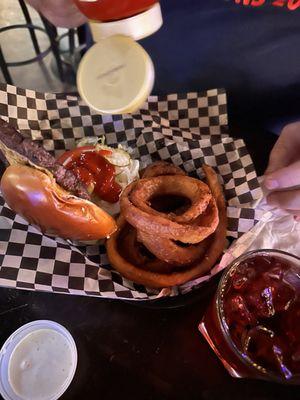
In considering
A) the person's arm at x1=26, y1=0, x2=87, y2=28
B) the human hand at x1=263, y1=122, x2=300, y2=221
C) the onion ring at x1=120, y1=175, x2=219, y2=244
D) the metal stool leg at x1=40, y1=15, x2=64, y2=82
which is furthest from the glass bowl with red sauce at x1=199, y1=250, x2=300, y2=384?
the metal stool leg at x1=40, y1=15, x2=64, y2=82

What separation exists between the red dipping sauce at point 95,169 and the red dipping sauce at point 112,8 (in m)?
0.61

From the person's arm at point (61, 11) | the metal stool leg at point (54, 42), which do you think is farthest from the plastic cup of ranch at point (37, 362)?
the metal stool leg at point (54, 42)

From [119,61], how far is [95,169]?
0.50 meters

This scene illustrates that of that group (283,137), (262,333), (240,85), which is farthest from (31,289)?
(240,85)

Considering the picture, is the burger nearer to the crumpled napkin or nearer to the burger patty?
the burger patty

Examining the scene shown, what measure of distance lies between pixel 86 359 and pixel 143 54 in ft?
3.14

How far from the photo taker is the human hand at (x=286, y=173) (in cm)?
144

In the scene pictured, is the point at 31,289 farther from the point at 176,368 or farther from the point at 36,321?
the point at 176,368

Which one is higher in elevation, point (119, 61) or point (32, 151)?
point (119, 61)

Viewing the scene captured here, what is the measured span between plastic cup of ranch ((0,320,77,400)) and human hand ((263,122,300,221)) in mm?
875

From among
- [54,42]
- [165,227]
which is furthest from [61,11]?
[54,42]

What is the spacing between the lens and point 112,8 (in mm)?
1041

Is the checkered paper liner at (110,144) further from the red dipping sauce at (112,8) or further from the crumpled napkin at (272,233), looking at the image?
the red dipping sauce at (112,8)

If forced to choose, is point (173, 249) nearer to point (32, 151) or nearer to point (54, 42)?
point (32, 151)
